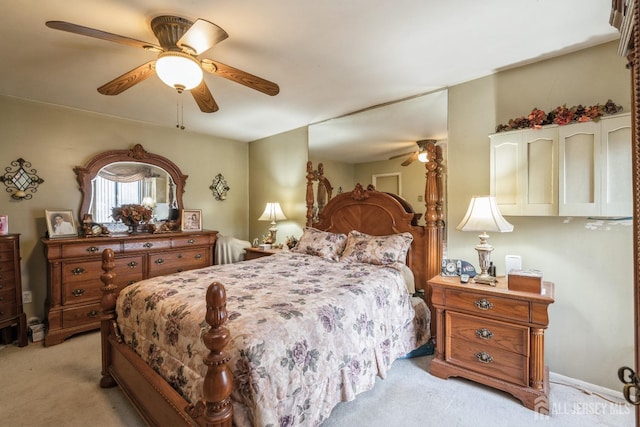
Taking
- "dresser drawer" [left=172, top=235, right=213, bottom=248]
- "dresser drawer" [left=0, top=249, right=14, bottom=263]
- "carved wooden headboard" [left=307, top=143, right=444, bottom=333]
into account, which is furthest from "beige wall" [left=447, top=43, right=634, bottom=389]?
"dresser drawer" [left=0, top=249, right=14, bottom=263]

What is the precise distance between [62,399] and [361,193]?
3.05 metres

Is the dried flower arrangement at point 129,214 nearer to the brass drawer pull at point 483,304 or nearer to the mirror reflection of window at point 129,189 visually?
the mirror reflection of window at point 129,189

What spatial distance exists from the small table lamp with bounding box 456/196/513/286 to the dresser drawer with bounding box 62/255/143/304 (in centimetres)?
362

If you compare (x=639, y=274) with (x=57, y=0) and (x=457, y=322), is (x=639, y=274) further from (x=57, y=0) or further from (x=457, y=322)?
(x=57, y=0)

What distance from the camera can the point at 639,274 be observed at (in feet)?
2.79

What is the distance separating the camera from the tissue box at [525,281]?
6.40 feet


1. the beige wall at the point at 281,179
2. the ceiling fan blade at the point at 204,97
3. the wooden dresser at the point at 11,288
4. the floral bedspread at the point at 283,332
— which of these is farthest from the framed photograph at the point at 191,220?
the ceiling fan blade at the point at 204,97

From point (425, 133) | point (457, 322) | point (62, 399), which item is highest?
point (425, 133)

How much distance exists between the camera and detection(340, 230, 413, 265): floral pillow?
2723 mm

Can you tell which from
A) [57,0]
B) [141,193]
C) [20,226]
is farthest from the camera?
[141,193]

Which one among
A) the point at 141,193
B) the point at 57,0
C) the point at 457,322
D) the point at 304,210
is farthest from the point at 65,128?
the point at 457,322

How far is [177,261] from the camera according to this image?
3.83 m

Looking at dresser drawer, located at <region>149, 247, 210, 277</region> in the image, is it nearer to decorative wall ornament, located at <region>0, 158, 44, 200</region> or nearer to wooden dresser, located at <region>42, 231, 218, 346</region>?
wooden dresser, located at <region>42, 231, 218, 346</region>

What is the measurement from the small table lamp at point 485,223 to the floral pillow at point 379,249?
63cm
